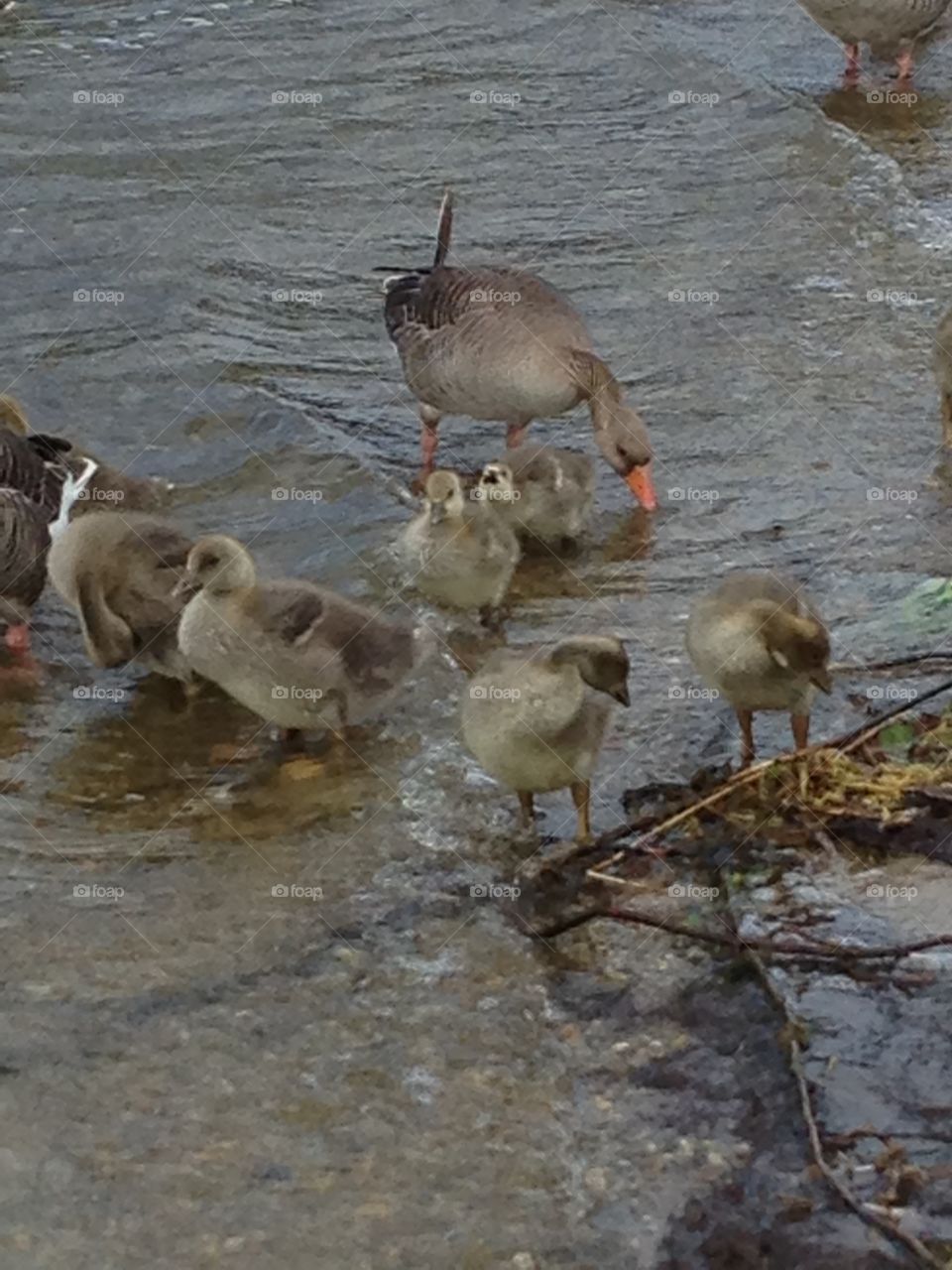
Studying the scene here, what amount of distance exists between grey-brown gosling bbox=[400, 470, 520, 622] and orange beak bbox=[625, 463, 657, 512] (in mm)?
836

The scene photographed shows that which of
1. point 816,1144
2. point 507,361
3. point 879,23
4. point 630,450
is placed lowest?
point 630,450

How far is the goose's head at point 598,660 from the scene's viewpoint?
4.64 m

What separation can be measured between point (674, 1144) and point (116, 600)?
2.74m

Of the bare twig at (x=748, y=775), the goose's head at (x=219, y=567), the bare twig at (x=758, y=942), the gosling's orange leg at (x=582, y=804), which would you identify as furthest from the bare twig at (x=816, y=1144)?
the goose's head at (x=219, y=567)

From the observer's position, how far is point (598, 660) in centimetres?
465

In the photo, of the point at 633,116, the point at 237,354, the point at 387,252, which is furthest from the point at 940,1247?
the point at 633,116

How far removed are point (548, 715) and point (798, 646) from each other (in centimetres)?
66

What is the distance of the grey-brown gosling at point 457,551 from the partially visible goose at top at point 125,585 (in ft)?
2.34

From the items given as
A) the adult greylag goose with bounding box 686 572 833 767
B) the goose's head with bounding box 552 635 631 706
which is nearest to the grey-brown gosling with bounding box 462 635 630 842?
the goose's head with bounding box 552 635 631 706

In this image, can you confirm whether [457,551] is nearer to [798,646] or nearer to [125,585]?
[125,585]

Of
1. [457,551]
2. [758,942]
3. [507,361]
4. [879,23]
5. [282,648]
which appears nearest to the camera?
[758,942]

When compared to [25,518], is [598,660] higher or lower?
higher

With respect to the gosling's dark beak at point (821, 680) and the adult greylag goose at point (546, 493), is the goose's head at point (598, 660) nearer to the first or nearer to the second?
the gosling's dark beak at point (821, 680)

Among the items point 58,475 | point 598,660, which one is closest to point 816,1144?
point 598,660
